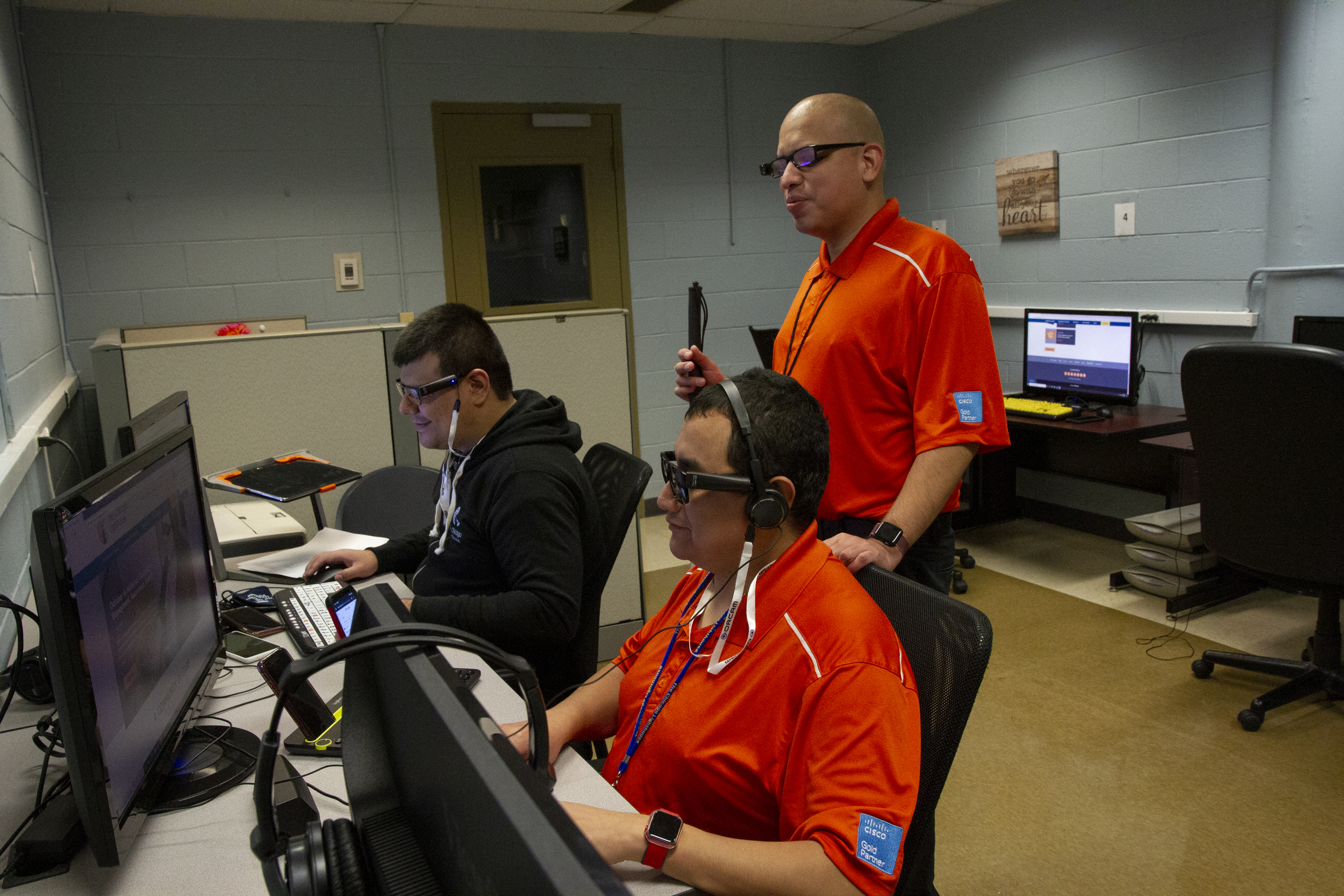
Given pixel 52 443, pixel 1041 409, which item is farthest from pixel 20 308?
pixel 1041 409

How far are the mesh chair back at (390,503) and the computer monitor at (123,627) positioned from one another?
3.81 feet

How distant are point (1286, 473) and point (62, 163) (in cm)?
471

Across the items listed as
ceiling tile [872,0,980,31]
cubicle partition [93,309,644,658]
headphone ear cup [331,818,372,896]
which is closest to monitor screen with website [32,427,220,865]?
headphone ear cup [331,818,372,896]

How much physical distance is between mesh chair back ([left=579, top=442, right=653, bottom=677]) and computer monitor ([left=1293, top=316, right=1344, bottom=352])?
2468mm

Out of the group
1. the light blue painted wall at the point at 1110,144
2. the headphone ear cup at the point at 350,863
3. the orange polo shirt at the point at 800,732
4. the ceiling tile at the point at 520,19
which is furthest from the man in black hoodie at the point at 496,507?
the light blue painted wall at the point at 1110,144

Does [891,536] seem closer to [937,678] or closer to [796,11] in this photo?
[937,678]

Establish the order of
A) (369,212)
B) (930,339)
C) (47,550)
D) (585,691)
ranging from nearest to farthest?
(47,550), (585,691), (930,339), (369,212)

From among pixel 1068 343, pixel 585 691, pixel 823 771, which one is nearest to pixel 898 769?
pixel 823 771

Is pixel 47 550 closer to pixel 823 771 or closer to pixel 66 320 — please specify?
pixel 823 771

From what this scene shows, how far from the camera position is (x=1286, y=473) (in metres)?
2.50

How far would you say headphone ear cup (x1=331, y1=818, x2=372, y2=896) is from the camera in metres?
0.64

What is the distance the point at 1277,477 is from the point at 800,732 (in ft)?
7.01

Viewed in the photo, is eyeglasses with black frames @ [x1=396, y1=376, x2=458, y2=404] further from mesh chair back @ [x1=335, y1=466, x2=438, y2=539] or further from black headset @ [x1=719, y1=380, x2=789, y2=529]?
black headset @ [x1=719, y1=380, x2=789, y2=529]

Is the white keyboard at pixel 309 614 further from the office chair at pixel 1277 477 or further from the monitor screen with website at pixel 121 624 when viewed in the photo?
the office chair at pixel 1277 477
